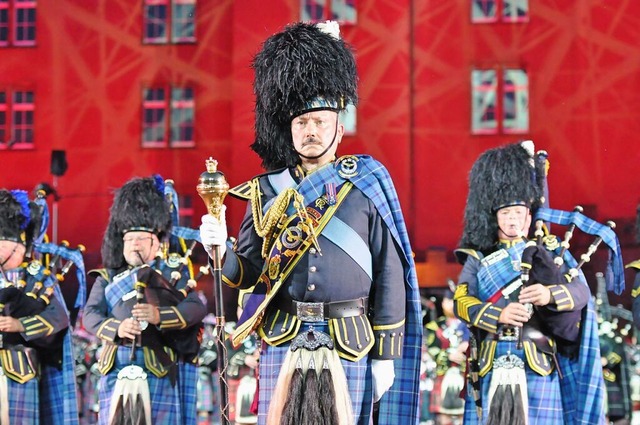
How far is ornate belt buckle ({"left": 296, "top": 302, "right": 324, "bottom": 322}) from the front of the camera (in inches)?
161

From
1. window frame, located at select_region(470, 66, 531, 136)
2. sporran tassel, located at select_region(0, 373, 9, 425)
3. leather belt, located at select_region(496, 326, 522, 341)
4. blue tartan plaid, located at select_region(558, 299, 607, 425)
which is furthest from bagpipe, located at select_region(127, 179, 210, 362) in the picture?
window frame, located at select_region(470, 66, 531, 136)

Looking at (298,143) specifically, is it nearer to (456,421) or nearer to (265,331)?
(265,331)

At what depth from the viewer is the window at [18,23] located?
7996 mm

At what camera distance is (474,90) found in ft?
25.9

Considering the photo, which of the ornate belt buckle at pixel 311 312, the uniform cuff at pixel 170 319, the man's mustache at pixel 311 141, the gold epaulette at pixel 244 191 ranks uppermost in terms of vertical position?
the man's mustache at pixel 311 141

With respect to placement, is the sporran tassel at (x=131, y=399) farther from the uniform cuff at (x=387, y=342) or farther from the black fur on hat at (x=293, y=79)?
the uniform cuff at (x=387, y=342)

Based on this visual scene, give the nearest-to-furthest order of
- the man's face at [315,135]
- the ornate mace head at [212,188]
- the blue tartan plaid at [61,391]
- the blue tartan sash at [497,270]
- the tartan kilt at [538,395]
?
the ornate mace head at [212,188], the man's face at [315,135], the tartan kilt at [538,395], the blue tartan sash at [497,270], the blue tartan plaid at [61,391]

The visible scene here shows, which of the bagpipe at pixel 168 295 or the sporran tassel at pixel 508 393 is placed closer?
the sporran tassel at pixel 508 393

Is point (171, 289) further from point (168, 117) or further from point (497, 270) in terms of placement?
point (168, 117)

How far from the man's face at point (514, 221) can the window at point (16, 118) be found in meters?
3.52

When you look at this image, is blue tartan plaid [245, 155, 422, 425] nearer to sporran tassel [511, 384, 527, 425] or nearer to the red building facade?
sporran tassel [511, 384, 527, 425]

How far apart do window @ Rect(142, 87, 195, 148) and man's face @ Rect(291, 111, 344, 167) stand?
3783mm

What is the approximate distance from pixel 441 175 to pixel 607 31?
143cm

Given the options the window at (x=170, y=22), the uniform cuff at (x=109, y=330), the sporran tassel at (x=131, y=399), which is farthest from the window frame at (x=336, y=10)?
the sporran tassel at (x=131, y=399)
